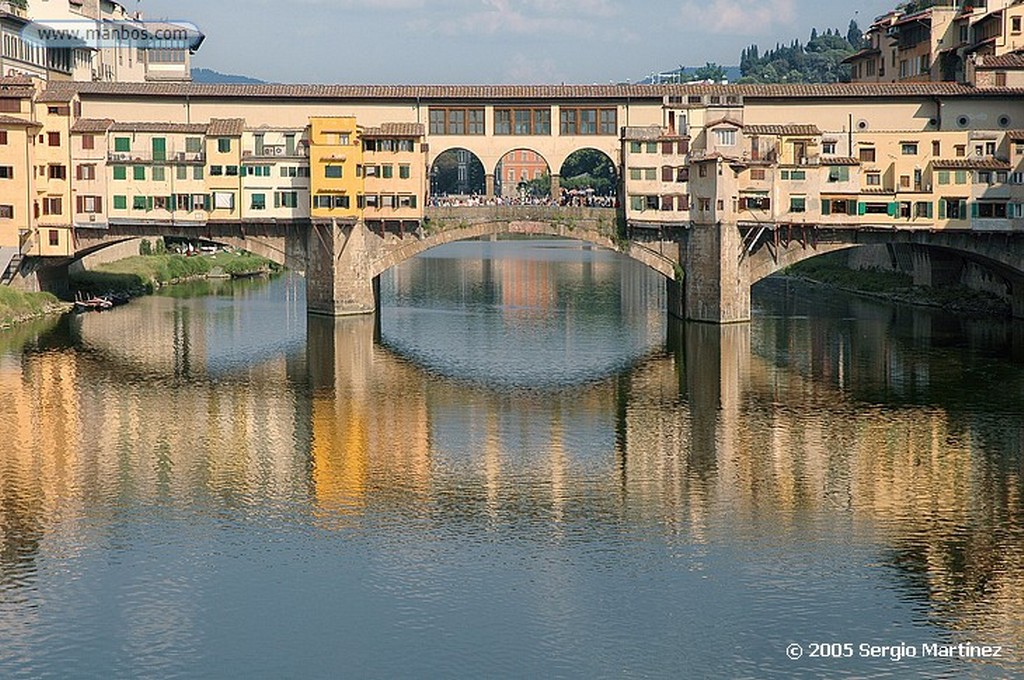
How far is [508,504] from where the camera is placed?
39906 mm

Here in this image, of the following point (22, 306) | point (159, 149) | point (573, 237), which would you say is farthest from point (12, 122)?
point (573, 237)

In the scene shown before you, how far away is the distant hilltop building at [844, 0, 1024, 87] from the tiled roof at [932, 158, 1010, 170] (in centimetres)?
634

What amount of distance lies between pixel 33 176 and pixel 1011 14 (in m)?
48.5

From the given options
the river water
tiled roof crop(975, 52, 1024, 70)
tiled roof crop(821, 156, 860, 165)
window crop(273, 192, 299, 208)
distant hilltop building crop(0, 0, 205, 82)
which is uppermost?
distant hilltop building crop(0, 0, 205, 82)

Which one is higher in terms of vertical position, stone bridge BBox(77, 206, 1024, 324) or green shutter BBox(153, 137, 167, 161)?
green shutter BBox(153, 137, 167, 161)

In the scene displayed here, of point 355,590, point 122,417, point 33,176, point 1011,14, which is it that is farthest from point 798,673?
point 1011,14

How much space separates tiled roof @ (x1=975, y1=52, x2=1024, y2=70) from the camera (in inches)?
2945

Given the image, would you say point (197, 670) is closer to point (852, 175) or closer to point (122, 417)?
point (122, 417)

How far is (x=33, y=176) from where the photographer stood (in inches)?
2835

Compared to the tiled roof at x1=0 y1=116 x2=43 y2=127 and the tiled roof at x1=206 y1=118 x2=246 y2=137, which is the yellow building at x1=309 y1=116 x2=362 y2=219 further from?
the tiled roof at x1=0 y1=116 x2=43 y2=127

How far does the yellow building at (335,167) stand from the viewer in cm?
7294

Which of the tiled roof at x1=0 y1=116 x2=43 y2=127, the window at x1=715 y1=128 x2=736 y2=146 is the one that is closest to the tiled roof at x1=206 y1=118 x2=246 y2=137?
the tiled roof at x1=0 y1=116 x2=43 y2=127

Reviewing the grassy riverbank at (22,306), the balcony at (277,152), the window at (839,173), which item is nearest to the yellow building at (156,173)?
the balcony at (277,152)

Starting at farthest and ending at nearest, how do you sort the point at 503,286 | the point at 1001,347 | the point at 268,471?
the point at 503,286 → the point at 1001,347 → the point at 268,471
